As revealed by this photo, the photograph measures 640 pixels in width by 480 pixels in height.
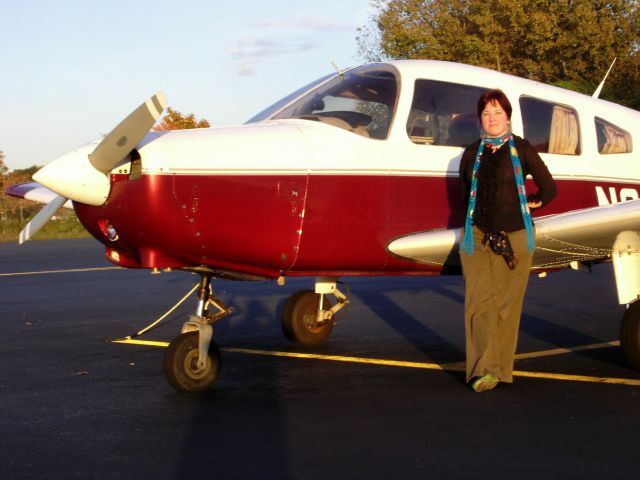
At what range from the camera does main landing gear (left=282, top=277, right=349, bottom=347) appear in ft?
29.6

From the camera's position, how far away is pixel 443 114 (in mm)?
7504

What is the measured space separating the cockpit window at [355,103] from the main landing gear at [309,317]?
2159 mm

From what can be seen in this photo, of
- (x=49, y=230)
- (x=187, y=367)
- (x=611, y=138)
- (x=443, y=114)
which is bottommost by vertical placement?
(x=49, y=230)

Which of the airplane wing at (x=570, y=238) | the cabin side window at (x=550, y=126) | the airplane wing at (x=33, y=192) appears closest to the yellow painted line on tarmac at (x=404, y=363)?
the airplane wing at (x=570, y=238)

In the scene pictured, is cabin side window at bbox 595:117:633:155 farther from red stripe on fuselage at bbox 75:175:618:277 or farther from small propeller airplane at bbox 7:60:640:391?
red stripe on fuselage at bbox 75:175:618:277

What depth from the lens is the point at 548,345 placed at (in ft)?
29.1

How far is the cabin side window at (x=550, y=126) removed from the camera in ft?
25.8

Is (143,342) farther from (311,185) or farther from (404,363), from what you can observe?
(311,185)

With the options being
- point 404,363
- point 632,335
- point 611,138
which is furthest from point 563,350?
point 611,138

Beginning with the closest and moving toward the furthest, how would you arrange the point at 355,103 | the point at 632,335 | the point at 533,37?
1. the point at 355,103
2. the point at 632,335
3. the point at 533,37

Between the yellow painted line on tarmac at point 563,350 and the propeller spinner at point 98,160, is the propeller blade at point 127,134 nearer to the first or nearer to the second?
the propeller spinner at point 98,160

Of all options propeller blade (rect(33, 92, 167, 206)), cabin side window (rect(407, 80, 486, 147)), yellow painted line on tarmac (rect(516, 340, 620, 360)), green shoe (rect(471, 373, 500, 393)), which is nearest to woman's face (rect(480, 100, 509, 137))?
cabin side window (rect(407, 80, 486, 147))

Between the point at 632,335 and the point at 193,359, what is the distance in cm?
331

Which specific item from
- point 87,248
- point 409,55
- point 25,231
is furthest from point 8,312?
point 409,55
